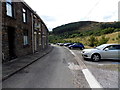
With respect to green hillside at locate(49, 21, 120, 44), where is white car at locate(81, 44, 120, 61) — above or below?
below

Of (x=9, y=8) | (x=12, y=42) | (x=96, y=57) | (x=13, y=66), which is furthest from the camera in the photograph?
(x=12, y=42)

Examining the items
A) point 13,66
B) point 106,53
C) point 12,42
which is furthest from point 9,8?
point 106,53

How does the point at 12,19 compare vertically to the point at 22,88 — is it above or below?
above

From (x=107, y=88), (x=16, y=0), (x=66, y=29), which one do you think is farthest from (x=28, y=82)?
(x=66, y=29)

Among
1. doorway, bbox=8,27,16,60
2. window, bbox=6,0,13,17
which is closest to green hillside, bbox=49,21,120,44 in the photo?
doorway, bbox=8,27,16,60

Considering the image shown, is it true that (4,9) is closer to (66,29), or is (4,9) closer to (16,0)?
(16,0)

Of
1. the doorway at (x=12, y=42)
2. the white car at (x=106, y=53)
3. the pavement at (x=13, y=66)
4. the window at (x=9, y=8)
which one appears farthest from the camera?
the doorway at (x=12, y=42)

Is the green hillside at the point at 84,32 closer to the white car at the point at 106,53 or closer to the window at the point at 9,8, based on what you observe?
the white car at the point at 106,53

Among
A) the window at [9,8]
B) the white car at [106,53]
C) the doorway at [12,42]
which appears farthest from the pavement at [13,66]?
the white car at [106,53]

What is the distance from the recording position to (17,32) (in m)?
9.18

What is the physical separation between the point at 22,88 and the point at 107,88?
3.08 m

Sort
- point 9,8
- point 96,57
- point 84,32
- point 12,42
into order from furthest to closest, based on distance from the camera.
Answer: point 84,32, point 12,42, point 96,57, point 9,8

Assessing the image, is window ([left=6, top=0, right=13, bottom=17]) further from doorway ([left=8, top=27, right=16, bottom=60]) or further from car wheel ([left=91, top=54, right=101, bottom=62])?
car wheel ([left=91, top=54, right=101, bottom=62])

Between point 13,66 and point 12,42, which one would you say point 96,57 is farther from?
point 12,42
